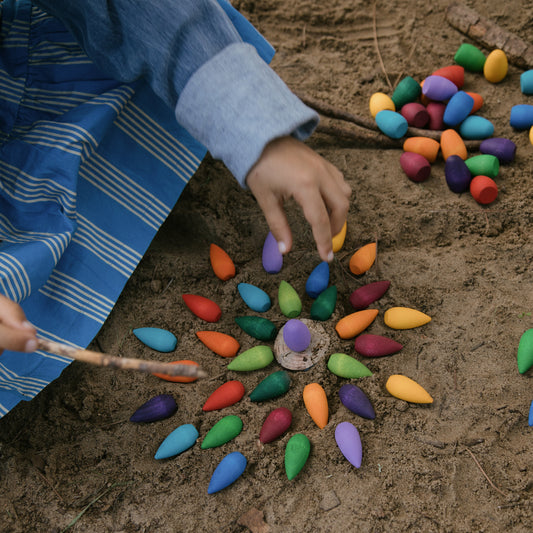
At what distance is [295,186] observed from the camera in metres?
0.89

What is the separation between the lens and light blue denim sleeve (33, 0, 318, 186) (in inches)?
35.3

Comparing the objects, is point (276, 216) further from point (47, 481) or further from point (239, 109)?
point (47, 481)

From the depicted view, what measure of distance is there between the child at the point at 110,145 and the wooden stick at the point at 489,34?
1.03 m

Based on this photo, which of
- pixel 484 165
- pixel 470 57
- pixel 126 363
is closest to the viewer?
pixel 126 363

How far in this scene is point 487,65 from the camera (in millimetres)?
1790

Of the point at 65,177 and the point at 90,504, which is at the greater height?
the point at 65,177

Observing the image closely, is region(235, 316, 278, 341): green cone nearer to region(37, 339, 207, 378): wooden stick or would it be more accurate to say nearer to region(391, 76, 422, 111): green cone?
region(37, 339, 207, 378): wooden stick

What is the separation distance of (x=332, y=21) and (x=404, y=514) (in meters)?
1.90

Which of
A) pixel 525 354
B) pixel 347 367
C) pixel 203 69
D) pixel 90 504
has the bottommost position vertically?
pixel 525 354

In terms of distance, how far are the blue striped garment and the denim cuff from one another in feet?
1.21

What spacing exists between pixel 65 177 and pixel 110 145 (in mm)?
175

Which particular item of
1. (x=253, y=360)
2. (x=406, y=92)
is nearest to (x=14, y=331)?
(x=253, y=360)

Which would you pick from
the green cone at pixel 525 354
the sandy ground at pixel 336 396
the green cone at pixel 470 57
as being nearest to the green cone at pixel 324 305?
the sandy ground at pixel 336 396

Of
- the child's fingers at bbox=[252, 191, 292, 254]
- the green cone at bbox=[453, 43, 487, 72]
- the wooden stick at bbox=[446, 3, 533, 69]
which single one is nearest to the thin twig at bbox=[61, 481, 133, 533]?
the child's fingers at bbox=[252, 191, 292, 254]
